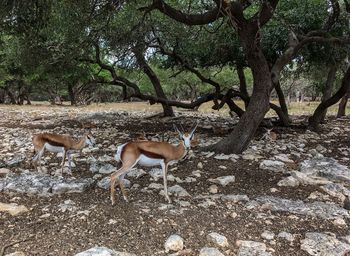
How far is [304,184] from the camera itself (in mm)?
7457

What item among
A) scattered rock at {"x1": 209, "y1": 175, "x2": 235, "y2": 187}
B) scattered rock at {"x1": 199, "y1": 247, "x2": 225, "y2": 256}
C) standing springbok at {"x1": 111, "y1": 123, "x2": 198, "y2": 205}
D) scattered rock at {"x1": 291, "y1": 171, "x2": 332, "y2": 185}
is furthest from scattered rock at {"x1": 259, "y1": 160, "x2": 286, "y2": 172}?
scattered rock at {"x1": 199, "y1": 247, "x2": 225, "y2": 256}

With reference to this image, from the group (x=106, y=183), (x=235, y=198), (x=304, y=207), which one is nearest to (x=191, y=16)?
(x=106, y=183)

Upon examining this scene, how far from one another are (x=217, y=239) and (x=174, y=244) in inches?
22.3

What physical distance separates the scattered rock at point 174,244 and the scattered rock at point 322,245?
150 centimetres

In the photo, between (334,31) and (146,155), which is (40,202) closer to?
(146,155)

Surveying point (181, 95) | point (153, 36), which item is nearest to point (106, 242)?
point (153, 36)

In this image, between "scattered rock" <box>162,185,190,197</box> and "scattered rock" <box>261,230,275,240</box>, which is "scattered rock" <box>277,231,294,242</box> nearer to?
"scattered rock" <box>261,230,275,240</box>

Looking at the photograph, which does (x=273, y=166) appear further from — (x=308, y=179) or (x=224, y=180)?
(x=224, y=180)

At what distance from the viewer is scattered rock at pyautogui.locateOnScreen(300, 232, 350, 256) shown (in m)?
4.88

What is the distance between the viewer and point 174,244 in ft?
16.2

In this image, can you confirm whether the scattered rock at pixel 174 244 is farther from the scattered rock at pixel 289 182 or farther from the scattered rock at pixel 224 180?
the scattered rock at pixel 289 182

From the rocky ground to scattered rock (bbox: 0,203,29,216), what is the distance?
1 centimetres

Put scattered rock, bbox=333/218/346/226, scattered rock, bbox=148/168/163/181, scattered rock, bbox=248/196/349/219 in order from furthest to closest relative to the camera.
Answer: scattered rock, bbox=148/168/163/181
scattered rock, bbox=248/196/349/219
scattered rock, bbox=333/218/346/226

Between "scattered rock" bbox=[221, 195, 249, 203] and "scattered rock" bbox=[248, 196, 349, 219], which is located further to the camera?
"scattered rock" bbox=[221, 195, 249, 203]
